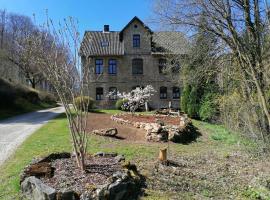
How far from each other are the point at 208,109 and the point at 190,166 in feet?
40.6

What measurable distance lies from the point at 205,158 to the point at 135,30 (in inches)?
1080

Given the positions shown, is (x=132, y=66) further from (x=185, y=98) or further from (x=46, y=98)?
(x=46, y=98)

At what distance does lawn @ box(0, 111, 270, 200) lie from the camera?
7.67m

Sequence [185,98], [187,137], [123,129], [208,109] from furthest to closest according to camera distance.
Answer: [185,98] → [208,109] → [123,129] → [187,137]

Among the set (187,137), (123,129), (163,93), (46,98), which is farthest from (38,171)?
(46,98)

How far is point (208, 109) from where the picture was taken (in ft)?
72.0

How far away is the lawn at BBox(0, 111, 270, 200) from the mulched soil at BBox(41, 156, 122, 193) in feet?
2.62

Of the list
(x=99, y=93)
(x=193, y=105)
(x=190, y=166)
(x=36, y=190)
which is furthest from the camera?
(x=99, y=93)

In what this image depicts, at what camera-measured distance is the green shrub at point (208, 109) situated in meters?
21.3

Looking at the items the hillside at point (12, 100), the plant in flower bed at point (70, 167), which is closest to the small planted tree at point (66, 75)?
the plant in flower bed at point (70, 167)

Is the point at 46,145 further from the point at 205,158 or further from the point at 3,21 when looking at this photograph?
the point at 3,21

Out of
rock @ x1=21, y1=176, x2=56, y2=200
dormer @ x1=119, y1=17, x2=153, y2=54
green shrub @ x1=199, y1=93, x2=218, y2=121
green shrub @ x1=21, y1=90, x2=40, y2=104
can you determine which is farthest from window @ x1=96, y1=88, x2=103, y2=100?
rock @ x1=21, y1=176, x2=56, y2=200

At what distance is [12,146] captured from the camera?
1287cm

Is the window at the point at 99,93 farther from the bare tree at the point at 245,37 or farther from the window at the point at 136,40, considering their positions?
the bare tree at the point at 245,37
